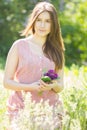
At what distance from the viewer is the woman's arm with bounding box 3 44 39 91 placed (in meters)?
4.86

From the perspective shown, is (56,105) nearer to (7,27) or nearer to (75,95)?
(75,95)

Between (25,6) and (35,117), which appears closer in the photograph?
(35,117)

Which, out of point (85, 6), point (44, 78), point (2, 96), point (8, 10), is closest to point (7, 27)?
point (8, 10)

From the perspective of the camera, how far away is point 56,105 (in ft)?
16.1

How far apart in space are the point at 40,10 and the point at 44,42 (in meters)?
0.29

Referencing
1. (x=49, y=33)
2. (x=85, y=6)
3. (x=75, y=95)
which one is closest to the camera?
(x=49, y=33)

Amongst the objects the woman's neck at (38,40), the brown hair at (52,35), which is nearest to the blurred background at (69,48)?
the brown hair at (52,35)

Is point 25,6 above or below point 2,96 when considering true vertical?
below

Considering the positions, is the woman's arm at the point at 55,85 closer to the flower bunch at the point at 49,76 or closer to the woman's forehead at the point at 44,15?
the flower bunch at the point at 49,76

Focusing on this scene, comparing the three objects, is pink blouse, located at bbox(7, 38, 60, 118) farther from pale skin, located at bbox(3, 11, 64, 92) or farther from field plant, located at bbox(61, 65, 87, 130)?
field plant, located at bbox(61, 65, 87, 130)

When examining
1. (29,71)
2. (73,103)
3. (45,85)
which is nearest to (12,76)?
(29,71)

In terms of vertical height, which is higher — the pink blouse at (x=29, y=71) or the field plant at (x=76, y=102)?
the pink blouse at (x=29, y=71)

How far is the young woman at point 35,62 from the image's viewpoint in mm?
4906

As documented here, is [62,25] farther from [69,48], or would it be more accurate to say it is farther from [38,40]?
[38,40]
